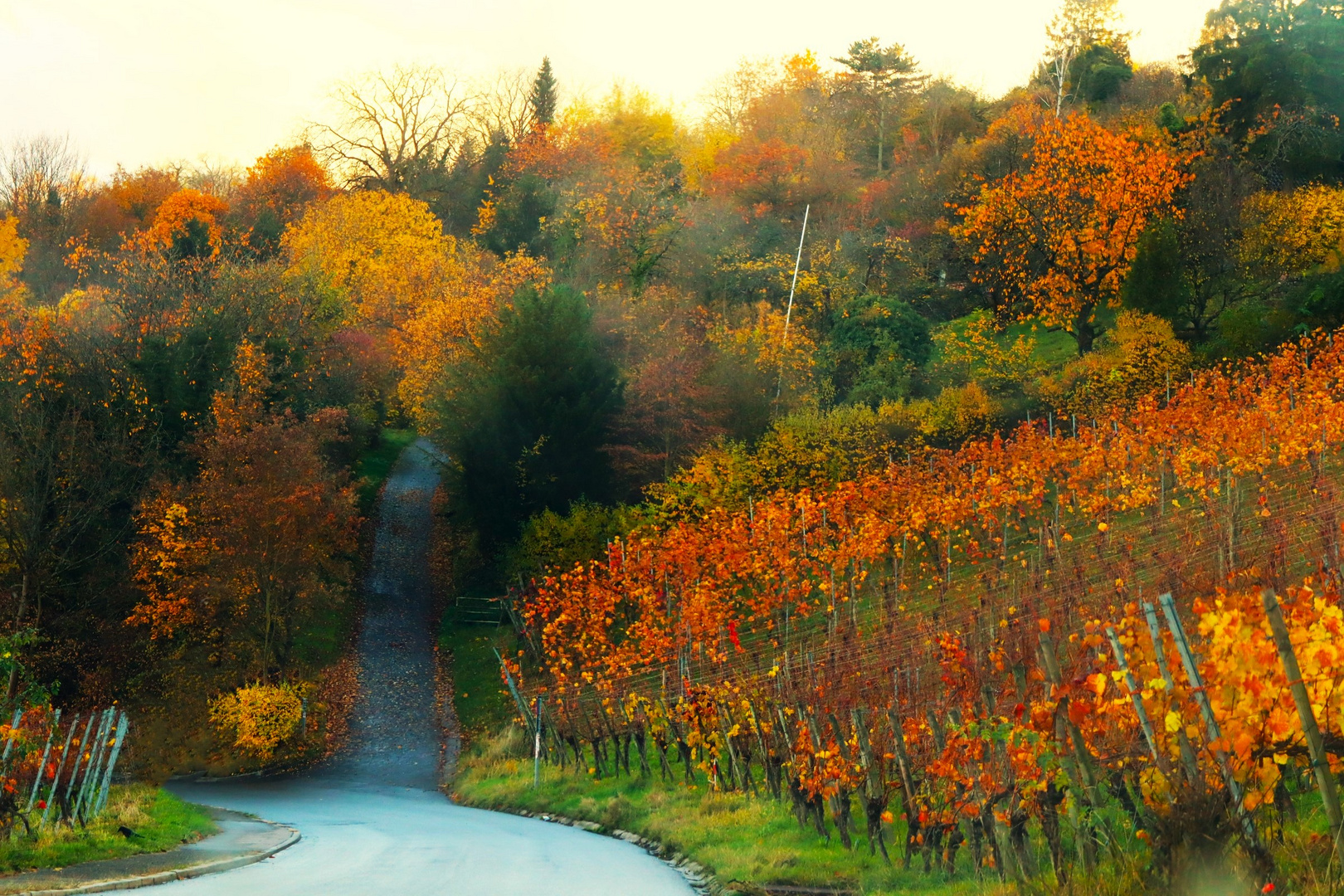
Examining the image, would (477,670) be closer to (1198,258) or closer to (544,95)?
(1198,258)

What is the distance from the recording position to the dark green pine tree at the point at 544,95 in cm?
7625

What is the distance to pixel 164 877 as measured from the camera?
12578 mm

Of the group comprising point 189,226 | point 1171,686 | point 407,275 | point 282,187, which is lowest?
point 1171,686

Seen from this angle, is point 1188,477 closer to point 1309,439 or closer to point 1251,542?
point 1309,439

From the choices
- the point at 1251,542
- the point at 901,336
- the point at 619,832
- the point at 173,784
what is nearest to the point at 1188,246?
the point at 901,336

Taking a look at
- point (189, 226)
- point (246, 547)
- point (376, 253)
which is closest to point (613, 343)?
point (246, 547)

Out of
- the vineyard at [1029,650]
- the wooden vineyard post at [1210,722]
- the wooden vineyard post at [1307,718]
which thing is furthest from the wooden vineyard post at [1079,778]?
the wooden vineyard post at [1307,718]

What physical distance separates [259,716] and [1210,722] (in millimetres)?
27090

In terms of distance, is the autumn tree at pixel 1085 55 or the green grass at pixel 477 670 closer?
the green grass at pixel 477 670

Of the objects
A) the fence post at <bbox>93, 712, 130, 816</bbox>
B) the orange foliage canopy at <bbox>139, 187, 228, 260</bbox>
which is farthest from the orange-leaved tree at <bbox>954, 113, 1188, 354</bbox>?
the fence post at <bbox>93, 712, 130, 816</bbox>

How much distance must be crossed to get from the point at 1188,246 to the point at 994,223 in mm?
6163

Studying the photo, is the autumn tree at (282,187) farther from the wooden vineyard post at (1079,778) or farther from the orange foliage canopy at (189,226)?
the wooden vineyard post at (1079,778)

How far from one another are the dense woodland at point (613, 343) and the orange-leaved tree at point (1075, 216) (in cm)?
13

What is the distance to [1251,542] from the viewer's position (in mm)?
19891
